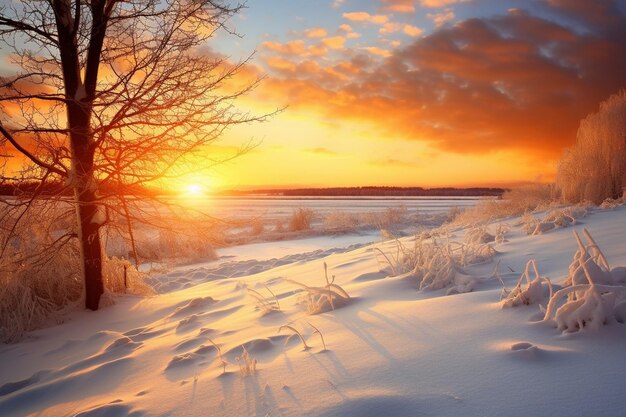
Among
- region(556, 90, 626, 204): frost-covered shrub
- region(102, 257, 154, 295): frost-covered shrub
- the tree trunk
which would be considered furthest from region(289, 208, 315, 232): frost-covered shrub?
the tree trunk

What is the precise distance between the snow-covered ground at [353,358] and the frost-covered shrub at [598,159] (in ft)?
19.9

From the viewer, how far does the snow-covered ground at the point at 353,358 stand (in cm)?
128

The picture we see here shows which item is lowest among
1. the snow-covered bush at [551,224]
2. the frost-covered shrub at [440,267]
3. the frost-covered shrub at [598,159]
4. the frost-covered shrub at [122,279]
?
the frost-covered shrub at [122,279]

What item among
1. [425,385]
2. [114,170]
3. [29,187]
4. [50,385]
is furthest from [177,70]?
[425,385]

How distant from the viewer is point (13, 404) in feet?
7.68

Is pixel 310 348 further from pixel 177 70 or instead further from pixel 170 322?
pixel 177 70

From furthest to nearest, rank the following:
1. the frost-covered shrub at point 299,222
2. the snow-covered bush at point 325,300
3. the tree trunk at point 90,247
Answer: the frost-covered shrub at point 299,222
the tree trunk at point 90,247
the snow-covered bush at point 325,300

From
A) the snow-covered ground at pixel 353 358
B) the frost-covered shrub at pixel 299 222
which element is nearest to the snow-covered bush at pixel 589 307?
the snow-covered ground at pixel 353 358

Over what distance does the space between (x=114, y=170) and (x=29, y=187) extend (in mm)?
930

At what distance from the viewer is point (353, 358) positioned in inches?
69.6

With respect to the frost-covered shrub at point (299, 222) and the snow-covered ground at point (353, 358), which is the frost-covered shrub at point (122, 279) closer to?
the snow-covered ground at point (353, 358)

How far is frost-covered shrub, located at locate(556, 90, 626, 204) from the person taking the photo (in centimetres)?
891

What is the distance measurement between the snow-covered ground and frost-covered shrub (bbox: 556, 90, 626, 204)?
6065 mm

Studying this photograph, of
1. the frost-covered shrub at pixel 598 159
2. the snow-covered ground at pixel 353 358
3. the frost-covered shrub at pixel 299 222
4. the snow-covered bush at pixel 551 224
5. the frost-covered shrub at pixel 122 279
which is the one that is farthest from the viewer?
the frost-covered shrub at pixel 299 222
